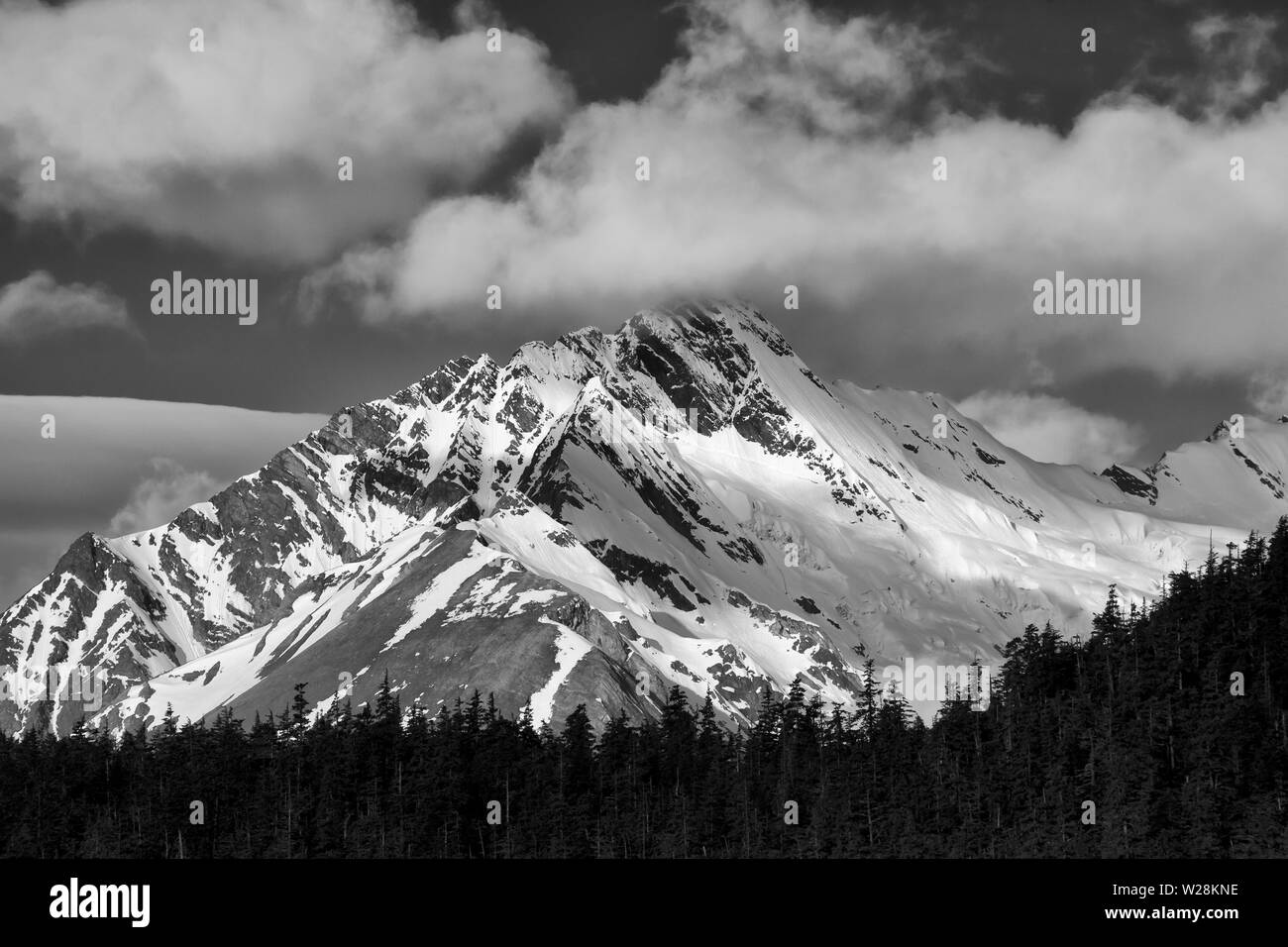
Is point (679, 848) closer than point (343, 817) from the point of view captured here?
Yes

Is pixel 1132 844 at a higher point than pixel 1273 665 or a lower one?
lower

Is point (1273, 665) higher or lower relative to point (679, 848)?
higher

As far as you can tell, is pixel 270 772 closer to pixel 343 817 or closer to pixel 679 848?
pixel 343 817
